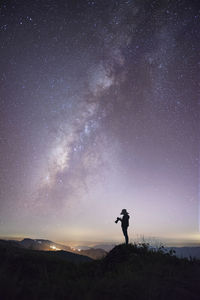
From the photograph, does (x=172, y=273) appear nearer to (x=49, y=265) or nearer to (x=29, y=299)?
(x=29, y=299)

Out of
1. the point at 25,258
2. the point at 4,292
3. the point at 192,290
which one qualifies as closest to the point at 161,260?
the point at 192,290

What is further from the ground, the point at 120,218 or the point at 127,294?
the point at 120,218

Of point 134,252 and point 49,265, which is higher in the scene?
point 134,252

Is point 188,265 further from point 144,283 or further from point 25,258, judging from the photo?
point 25,258

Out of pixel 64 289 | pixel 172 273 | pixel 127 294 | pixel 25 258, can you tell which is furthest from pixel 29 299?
pixel 25 258

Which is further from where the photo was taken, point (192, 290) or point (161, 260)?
point (161, 260)

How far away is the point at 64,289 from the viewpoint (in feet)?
16.4

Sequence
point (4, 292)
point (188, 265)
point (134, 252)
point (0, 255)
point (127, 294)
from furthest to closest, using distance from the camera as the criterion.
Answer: point (0, 255)
point (134, 252)
point (188, 265)
point (127, 294)
point (4, 292)

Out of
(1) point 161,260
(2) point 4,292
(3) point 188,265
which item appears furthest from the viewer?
(1) point 161,260

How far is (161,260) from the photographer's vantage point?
821 cm

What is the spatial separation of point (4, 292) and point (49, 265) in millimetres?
6831

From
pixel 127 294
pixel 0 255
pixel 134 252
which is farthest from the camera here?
pixel 0 255

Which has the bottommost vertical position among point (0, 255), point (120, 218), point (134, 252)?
point (0, 255)

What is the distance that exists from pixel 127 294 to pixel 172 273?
8.41 ft
